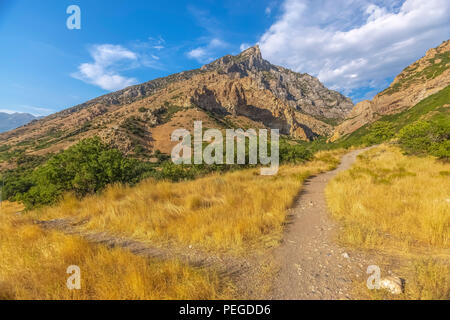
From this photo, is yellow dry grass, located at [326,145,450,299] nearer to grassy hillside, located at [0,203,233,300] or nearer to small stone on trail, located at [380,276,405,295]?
small stone on trail, located at [380,276,405,295]

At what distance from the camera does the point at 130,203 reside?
5707 millimetres

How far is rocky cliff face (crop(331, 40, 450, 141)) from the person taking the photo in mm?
70562

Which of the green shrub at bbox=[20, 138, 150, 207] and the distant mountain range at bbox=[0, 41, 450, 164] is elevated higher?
the distant mountain range at bbox=[0, 41, 450, 164]

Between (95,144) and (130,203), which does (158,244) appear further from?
(95,144)

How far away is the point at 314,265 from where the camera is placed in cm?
281

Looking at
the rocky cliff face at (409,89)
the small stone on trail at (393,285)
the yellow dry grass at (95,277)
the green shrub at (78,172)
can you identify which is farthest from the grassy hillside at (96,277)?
the rocky cliff face at (409,89)

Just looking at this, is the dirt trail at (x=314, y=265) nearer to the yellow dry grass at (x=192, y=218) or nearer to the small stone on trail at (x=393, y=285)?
the small stone on trail at (x=393, y=285)

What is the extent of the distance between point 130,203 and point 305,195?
6.74 m

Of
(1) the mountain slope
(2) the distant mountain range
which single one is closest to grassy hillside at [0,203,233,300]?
(2) the distant mountain range

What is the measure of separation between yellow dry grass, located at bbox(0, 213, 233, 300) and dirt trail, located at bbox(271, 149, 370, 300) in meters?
0.87

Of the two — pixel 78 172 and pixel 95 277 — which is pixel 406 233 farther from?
pixel 78 172

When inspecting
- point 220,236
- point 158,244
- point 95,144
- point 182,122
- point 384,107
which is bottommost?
point 158,244

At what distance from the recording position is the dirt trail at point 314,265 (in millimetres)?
2232
